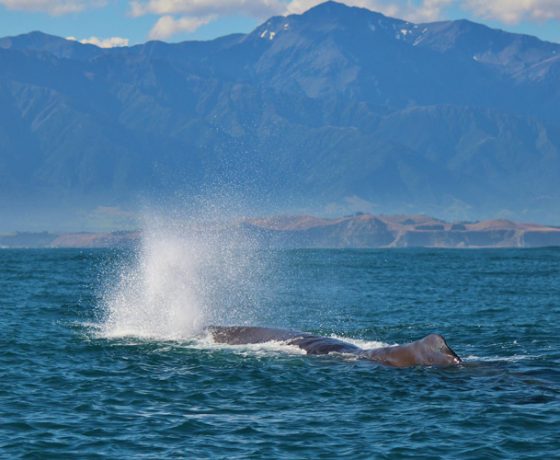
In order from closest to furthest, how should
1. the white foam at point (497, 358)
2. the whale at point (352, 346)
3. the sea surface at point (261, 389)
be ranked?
the sea surface at point (261, 389) → the whale at point (352, 346) → the white foam at point (497, 358)

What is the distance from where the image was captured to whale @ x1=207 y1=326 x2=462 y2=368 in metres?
35.8

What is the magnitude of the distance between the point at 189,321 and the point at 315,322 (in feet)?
26.0

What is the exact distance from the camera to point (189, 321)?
52.0 m

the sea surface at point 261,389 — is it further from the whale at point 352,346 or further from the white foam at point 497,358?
the whale at point 352,346

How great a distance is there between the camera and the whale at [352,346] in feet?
117

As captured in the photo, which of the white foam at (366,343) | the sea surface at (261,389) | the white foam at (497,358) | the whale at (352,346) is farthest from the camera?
the white foam at (366,343)

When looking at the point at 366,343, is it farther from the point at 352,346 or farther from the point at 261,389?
the point at 261,389

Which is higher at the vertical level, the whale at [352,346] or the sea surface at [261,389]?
the whale at [352,346]

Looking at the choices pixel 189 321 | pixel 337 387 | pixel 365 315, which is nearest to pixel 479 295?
pixel 365 315

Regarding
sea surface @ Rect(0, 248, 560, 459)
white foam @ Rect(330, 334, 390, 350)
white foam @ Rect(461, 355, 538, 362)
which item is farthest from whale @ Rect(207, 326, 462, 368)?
white foam @ Rect(330, 334, 390, 350)

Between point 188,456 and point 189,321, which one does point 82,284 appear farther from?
point 188,456

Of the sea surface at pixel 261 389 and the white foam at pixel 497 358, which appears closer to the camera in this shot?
the sea surface at pixel 261 389

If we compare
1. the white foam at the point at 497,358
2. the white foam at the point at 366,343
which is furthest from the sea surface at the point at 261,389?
the white foam at the point at 366,343

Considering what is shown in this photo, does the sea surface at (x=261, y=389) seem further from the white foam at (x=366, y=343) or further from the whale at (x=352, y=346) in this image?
the whale at (x=352, y=346)
